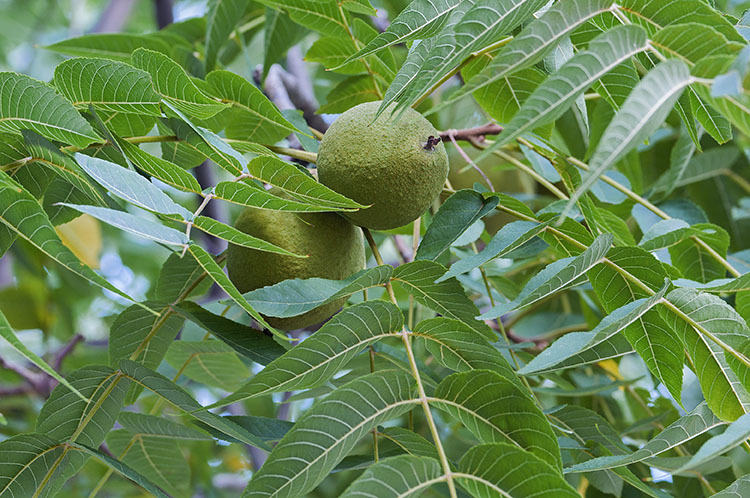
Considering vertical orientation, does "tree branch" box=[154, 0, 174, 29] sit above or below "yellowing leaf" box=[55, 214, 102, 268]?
above

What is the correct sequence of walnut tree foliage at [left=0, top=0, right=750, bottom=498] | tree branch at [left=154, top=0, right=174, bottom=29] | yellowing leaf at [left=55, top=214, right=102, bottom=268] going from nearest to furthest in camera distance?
walnut tree foliage at [left=0, top=0, right=750, bottom=498] → yellowing leaf at [left=55, top=214, right=102, bottom=268] → tree branch at [left=154, top=0, right=174, bottom=29]

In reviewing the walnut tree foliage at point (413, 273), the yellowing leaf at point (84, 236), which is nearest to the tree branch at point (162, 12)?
the yellowing leaf at point (84, 236)

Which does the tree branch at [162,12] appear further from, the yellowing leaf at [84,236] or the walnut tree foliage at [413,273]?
the walnut tree foliage at [413,273]

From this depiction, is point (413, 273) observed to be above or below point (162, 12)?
below

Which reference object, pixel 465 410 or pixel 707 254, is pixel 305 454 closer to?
pixel 465 410

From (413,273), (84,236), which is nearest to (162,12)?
(84,236)

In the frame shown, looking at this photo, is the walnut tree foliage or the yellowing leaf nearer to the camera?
the walnut tree foliage

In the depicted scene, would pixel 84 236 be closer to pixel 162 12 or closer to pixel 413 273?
pixel 162 12

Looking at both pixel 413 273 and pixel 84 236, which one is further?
pixel 84 236

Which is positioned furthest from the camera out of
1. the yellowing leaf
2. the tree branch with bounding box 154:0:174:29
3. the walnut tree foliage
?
the tree branch with bounding box 154:0:174:29

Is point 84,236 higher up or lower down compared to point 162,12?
lower down

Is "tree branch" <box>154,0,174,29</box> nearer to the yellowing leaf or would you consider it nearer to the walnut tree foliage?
the yellowing leaf

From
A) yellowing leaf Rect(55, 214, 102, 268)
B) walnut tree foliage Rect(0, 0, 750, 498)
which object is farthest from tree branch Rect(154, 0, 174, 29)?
walnut tree foliage Rect(0, 0, 750, 498)

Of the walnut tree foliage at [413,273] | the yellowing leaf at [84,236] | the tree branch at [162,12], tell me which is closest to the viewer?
the walnut tree foliage at [413,273]
